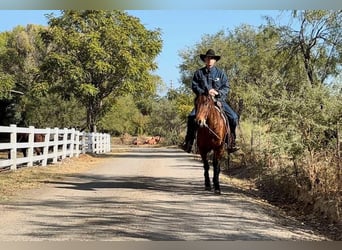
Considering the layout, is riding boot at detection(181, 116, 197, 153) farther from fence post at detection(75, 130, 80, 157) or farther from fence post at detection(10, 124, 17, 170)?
fence post at detection(75, 130, 80, 157)

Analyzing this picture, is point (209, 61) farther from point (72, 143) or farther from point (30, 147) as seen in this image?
point (72, 143)

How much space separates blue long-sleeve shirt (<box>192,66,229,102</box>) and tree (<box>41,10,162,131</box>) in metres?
5.86

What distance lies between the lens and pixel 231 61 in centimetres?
1141

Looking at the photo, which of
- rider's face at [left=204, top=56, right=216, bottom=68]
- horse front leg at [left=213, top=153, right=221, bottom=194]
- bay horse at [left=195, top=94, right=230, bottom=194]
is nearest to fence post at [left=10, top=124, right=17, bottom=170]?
bay horse at [left=195, top=94, right=230, bottom=194]

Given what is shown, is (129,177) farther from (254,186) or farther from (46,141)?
(46,141)

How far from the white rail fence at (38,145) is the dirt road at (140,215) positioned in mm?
1946

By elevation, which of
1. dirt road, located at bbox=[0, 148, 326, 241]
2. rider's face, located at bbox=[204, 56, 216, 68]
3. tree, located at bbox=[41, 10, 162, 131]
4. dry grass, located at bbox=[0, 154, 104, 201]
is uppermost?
tree, located at bbox=[41, 10, 162, 131]

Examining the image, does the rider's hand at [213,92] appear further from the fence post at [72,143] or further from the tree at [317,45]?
the fence post at [72,143]

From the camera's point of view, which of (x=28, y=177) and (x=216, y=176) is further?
(x=28, y=177)

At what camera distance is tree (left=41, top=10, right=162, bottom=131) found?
1289 cm

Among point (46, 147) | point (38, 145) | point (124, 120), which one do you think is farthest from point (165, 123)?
point (38, 145)

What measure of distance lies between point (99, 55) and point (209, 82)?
6762 mm

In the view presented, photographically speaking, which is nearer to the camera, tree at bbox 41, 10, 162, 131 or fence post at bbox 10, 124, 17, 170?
fence post at bbox 10, 124, 17, 170

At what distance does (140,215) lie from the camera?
525 cm
